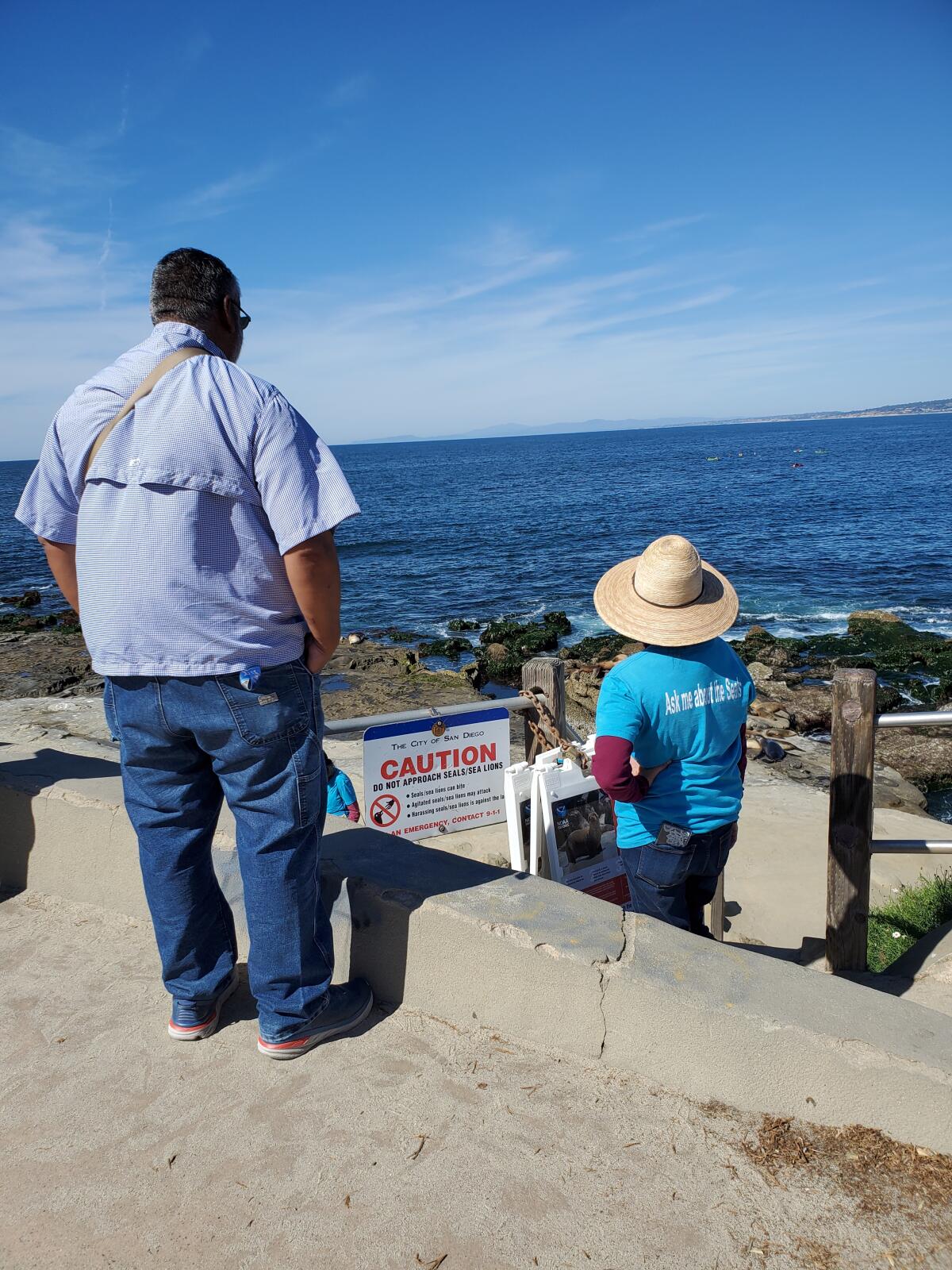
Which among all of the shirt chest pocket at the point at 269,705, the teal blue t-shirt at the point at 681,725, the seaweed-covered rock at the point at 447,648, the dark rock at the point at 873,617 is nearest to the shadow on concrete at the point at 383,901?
the teal blue t-shirt at the point at 681,725

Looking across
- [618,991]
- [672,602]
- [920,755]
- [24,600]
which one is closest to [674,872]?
[618,991]

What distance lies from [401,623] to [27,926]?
20452mm

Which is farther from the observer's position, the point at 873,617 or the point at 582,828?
the point at 873,617

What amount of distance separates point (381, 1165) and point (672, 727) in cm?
154

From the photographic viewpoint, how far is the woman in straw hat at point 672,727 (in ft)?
9.56

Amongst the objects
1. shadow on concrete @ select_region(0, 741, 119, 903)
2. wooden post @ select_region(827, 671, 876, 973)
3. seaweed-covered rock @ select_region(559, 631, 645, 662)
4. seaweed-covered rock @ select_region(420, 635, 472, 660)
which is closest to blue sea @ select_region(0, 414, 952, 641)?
seaweed-covered rock @ select_region(559, 631, 645, 662)

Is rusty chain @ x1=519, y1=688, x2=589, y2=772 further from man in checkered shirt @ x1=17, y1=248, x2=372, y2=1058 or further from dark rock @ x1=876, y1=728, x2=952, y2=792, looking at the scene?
dark rock @ x1=876, y1=728, x2=952, y2=792

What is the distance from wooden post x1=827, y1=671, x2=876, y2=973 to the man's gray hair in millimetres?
2646

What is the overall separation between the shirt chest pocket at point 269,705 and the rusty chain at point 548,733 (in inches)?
79.6

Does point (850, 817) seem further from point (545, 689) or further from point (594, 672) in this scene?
point (594, 672)

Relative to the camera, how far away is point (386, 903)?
2770 millimetres

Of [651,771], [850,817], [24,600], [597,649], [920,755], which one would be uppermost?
[651,771]

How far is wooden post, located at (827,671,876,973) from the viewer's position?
3.59 m

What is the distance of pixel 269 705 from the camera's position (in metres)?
2.23
